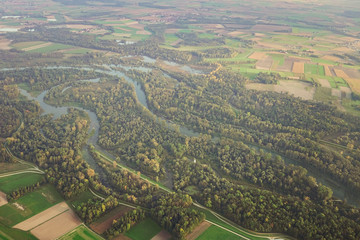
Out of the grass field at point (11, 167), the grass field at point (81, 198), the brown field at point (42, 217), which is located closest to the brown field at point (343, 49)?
the grass field at point (81, 198)

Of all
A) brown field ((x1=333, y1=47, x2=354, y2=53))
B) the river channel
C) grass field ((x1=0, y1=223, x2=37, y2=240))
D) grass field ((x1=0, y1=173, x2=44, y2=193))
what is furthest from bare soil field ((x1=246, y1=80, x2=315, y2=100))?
grass field ((x1=0, y1=223, x2=37, y2=240))

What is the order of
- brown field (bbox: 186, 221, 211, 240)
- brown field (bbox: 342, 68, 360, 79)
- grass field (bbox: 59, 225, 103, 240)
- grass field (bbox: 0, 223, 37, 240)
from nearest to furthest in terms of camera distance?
grass field (bbox: 0, 223, 37, 240)
grass field (bbox: 59, 225, 103, 240)
brown field (bbox: 186, 221, 211, 240)
brown field (bbox: 342, 68, 360, 79)

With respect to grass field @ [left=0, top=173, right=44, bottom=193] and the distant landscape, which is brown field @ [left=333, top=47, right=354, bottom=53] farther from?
grass field @ [left=0, top=173, right=44, bottom=193]

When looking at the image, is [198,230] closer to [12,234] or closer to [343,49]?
[12,234]

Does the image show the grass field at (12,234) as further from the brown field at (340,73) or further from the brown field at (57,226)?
the brown field at (340,73)

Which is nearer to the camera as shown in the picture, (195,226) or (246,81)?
(195,226)

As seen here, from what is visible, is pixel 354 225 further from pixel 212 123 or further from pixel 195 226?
pixel 212 123

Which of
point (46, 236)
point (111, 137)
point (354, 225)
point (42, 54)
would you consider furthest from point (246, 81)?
point (42, 54)
